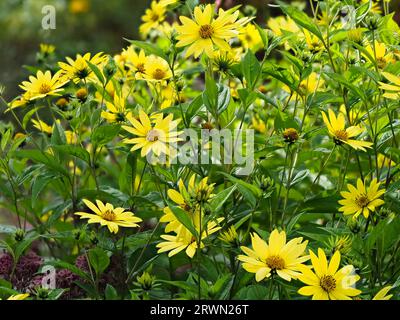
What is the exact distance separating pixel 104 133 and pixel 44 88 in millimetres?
136

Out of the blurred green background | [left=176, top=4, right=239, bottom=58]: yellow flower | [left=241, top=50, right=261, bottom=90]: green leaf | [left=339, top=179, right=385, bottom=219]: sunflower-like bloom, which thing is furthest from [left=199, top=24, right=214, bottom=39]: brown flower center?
the blurred green background

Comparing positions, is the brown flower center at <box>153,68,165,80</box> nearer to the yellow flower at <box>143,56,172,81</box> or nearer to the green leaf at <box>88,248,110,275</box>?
the yellow flower at <box>143,56,172,81</box>

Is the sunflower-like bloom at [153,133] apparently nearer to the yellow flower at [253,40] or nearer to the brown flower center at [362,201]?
the brown flower center at [362,201]

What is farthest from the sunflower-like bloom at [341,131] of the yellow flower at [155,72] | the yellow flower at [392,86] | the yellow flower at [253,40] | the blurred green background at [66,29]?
the blurred green background at [66,29]

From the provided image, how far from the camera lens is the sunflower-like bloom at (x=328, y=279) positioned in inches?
39.1

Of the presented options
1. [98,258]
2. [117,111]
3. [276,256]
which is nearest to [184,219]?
[276,256]

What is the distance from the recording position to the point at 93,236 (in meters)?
1.22

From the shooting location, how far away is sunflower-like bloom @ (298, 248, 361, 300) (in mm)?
993

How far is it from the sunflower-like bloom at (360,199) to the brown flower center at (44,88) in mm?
532

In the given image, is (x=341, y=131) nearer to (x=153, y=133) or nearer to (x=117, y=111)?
(x=153, y=133)

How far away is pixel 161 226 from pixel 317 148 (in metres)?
0.34

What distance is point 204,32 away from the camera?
1.18 meters
